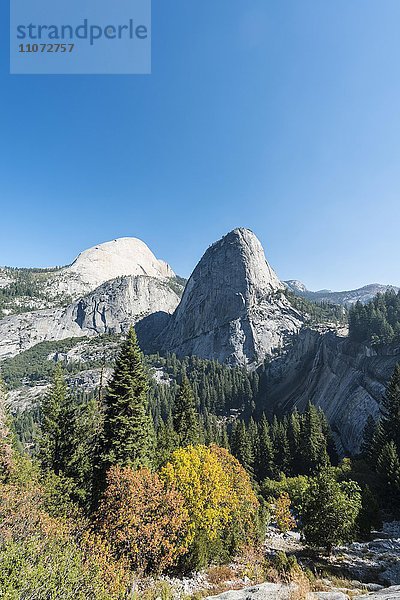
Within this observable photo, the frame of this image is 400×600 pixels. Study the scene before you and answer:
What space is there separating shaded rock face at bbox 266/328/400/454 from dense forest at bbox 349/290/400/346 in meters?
4.34

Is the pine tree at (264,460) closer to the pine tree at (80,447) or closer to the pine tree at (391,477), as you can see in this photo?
the pine tree at (391,477)

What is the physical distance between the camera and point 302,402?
4225 inches

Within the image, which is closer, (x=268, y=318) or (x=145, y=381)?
(x=145, y=381)

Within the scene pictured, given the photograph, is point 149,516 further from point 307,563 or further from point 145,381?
Result: point 307,563

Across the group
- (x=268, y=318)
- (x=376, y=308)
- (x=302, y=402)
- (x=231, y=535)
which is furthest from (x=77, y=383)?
(x=231, y=535)

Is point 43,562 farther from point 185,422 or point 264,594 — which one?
point 185,422

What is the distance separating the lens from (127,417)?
24.0 m

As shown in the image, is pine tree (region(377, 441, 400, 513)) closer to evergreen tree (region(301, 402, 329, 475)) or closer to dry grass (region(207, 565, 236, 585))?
evergreen tree (region(301, 402, 329, 475))

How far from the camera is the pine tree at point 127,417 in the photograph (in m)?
22.9

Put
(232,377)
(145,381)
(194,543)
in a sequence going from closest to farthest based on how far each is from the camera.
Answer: (194,543) < (145,381) < (232,377)

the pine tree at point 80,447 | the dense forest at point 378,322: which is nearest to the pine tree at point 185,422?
the pine tree at point 80,447

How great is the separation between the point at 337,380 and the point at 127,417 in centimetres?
9008

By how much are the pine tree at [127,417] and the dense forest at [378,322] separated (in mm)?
84869

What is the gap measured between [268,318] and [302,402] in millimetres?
83466
